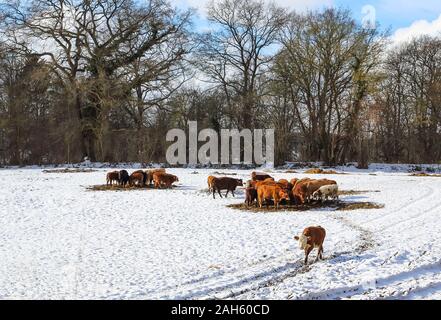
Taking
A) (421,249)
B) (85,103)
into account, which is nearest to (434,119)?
(85,103)

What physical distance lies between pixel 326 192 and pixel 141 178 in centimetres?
925

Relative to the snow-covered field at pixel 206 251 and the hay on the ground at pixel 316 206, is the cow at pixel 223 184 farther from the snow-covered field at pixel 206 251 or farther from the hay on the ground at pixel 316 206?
the hay on the ground at pixel 316 206

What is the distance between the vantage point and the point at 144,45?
138 ft

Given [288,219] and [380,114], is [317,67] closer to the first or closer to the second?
[380,114]

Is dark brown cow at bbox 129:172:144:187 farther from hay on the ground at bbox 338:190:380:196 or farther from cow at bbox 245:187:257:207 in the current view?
hay on the ground at bbox 338:190:380:196

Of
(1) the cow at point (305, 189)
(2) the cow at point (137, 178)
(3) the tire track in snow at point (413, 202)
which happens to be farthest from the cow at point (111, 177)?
(3) the tire track in snow at point (413, 202)

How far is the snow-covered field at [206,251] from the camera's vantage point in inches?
324

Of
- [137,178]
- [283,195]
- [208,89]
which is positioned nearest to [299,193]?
[283,195]

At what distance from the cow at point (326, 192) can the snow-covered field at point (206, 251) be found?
4.86 feet

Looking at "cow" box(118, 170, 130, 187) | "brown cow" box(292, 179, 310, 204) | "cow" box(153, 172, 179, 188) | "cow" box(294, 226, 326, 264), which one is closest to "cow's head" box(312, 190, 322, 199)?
"brown cow" box(292, 179, 310, 204)

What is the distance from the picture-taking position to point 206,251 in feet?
35.6

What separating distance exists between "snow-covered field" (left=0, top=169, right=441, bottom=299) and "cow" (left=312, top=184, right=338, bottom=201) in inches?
58.3

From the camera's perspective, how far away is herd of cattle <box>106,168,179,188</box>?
23484 millimetres

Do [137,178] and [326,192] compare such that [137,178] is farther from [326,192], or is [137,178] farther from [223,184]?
[326,192]
